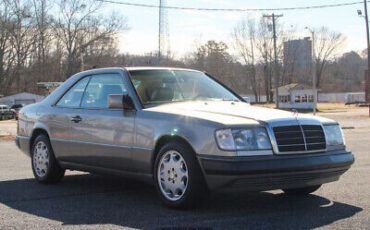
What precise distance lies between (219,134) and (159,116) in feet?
2.97

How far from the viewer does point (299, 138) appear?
201 inches

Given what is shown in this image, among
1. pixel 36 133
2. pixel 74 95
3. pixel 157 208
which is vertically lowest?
pixel 157 208

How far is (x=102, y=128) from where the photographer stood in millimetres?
6207

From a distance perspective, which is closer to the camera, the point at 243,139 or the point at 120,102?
the point at 243,139

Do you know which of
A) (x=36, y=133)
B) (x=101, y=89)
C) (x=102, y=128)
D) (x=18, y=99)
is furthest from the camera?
(x=18, y=99)

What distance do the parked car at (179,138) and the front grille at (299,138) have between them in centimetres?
1

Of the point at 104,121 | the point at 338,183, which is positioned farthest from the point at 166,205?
the point at 338,183

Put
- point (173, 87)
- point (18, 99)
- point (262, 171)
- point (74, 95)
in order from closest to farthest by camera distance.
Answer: point (262, 171) → point (173, 87) → point (74, 95) → point (18, 99)

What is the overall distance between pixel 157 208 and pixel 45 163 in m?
2.56

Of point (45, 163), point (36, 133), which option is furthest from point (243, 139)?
point (36, 133)

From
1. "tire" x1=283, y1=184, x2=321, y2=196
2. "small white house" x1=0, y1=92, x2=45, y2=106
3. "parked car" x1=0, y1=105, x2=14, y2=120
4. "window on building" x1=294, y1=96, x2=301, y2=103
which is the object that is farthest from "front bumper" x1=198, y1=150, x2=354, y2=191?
"small white house" x1=0, y1=92, x2=45, y2=106

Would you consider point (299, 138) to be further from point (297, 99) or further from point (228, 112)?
point (297, 99)

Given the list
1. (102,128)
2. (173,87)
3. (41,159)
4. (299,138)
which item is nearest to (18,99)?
(41,159)

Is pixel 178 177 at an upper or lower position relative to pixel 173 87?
lower
